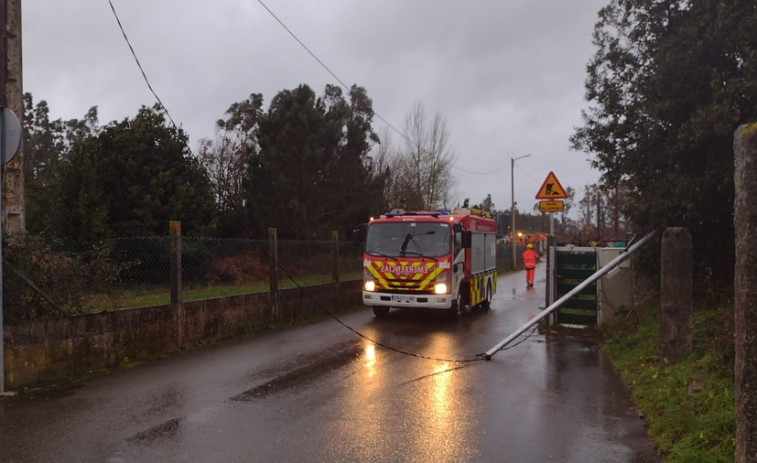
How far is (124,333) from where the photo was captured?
8.76 m

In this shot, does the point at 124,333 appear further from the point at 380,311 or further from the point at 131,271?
the point at 380,311

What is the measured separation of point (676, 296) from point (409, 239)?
6.94m

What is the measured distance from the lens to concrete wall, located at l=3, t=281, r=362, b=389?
7277 millimetres

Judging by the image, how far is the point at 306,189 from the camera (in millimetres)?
22922

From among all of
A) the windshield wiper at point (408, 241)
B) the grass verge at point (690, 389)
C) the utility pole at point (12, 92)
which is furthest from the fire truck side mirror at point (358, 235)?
the utility pole at point (12, 92)

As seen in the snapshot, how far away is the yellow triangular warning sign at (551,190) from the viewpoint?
42.8 feet

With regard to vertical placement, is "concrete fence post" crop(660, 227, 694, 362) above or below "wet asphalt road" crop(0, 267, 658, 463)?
above

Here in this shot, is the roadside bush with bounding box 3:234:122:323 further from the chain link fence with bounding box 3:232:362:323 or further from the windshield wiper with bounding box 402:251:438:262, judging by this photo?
the windshield wiper with bounding box 402:251:438:262

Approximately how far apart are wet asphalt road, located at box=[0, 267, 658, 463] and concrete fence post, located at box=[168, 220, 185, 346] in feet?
1.73

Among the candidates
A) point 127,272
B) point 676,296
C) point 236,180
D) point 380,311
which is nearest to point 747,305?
point 676,296

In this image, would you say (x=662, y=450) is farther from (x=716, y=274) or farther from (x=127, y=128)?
(x=127, y=128)

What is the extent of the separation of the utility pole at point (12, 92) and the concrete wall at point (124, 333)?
234 cm

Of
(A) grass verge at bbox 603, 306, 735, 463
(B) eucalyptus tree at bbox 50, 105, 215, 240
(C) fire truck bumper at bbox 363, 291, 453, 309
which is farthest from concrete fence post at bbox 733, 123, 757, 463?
(B) eucalyptus tree at bbox 50, 105, 215, 240

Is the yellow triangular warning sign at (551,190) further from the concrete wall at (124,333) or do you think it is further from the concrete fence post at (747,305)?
the concrete fence post at (747,305)
